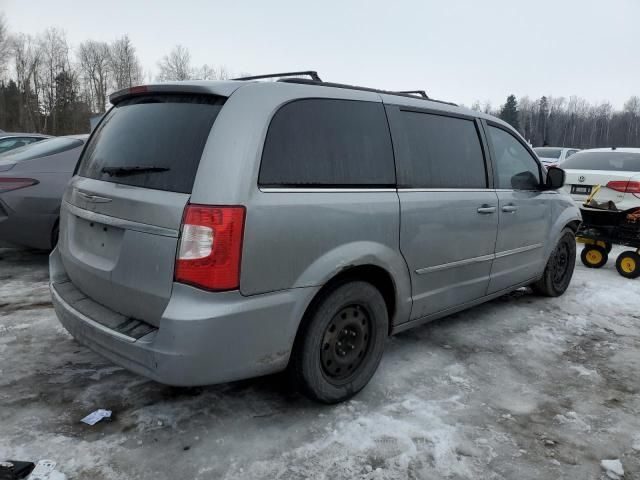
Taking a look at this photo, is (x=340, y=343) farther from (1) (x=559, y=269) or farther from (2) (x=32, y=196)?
(2) (x=32, y=196)

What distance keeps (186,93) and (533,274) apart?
3.75 meters

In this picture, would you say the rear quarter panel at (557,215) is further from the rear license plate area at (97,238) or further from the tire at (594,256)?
the rear license plate area at (97,238)

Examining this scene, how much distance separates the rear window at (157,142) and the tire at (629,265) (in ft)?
20.2

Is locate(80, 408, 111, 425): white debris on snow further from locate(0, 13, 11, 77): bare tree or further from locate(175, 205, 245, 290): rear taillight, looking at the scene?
locate(0, 13, 11, 77): bare tree

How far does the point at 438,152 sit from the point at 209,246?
195 cm

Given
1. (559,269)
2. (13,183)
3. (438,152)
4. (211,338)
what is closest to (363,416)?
(211,338)

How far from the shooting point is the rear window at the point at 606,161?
713cm

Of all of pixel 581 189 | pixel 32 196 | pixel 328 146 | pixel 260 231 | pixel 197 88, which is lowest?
pixel 32 196

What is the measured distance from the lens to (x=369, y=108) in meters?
2.95

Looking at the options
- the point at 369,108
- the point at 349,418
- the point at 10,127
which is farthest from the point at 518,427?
the point at 10,127

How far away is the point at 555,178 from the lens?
448cm

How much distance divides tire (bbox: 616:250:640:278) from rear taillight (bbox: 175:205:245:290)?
20.0ft

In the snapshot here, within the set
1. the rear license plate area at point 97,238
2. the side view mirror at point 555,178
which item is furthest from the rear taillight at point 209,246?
the side view mirror at point 555,178

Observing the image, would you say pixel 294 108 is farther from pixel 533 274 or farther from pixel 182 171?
pixel 533 274
